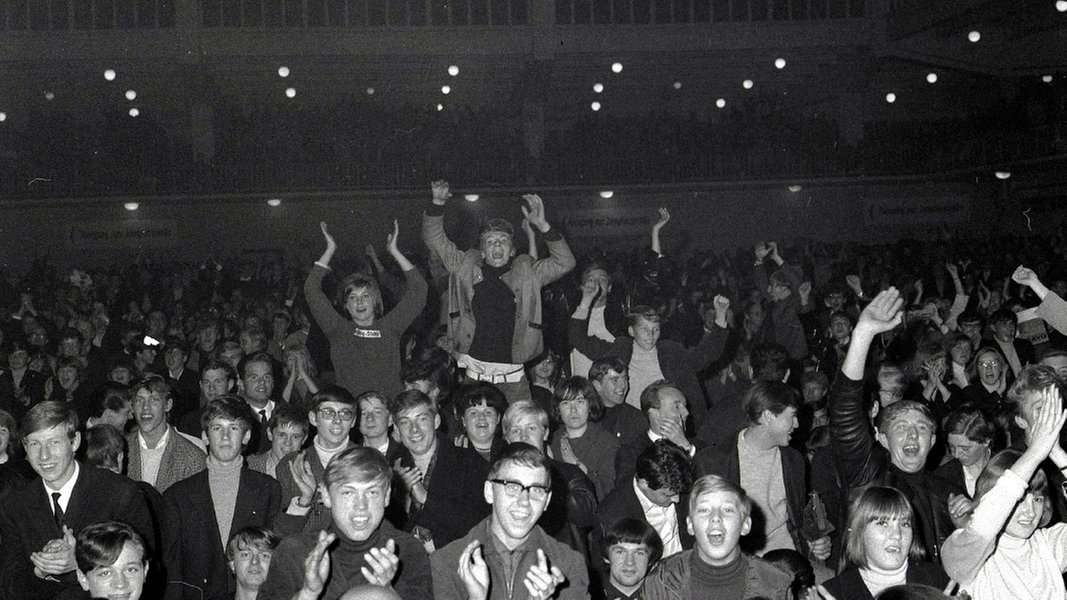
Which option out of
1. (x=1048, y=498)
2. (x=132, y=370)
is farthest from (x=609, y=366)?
(x=132, y=370)

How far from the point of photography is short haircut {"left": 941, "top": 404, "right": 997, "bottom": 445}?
199 inches

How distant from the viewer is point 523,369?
768 cm

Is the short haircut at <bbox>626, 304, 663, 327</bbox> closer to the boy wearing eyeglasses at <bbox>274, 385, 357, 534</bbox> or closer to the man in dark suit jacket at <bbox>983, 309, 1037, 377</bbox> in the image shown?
the boy wearing eyeglasses at <bbox>274, 385, 357, 534</bbox>

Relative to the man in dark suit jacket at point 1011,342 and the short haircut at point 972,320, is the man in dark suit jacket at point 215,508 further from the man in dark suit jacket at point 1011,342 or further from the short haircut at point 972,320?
the short haircut at point 972,320

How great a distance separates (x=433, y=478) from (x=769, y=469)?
1553 mm

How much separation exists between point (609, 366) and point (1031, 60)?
19550 mm

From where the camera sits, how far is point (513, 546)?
12.4 ft

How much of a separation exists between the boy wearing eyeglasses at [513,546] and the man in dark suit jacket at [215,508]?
147 centimetres

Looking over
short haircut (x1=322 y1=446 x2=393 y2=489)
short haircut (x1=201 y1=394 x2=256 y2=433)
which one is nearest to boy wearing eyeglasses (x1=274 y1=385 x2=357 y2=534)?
short haircut (x1=201 y1=394 x2=256 y2=433)

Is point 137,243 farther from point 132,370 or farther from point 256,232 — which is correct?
point 132,370

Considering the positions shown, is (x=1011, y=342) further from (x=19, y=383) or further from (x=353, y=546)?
(x=19, y=383)

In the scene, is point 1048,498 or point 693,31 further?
point 693,31

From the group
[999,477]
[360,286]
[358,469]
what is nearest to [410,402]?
[358,469]

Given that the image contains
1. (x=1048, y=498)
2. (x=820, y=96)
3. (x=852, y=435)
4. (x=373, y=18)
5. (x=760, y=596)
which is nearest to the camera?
(x=760, y=596)
